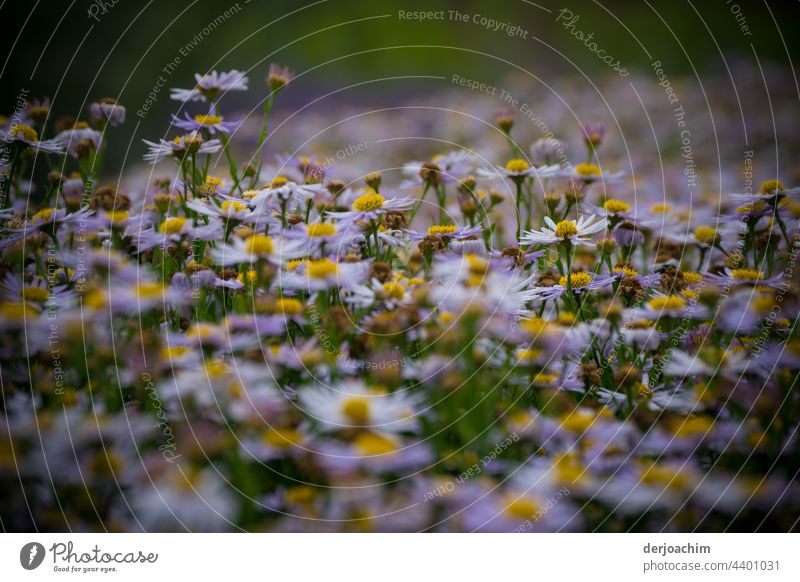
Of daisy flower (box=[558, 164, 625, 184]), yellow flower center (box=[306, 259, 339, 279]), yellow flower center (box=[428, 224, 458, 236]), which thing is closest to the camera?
yellow flower center (box=[306, 259, 339, 279])

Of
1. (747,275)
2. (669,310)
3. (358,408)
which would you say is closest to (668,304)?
(669,310)

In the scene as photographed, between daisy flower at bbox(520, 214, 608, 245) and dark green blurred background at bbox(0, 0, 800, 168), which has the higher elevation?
dark green blurred background at bbox(0, 0, 800, 168)

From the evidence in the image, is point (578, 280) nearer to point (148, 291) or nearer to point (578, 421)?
point (578, 421)

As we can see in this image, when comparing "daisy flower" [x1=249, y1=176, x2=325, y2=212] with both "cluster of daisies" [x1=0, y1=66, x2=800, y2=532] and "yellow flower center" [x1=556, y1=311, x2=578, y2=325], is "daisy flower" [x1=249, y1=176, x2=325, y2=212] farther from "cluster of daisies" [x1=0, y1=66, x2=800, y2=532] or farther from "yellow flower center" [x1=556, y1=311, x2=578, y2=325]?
"yellow flower center" [x1=556, y1=311, x2=578, y2=325]

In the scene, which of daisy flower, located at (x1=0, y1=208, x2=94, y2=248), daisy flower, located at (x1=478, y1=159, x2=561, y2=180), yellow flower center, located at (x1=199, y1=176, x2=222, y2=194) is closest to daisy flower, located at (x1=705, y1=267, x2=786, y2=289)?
daisy flower, located at (x1=478, y1=159, x2=561, y2=180)

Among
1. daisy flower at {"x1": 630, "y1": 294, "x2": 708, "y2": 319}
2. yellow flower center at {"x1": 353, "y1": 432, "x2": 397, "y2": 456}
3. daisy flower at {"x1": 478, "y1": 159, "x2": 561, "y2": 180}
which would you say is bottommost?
yellow flower center at {"x1": 353, "y1": 432, "x2": 397, "y2": 456}
